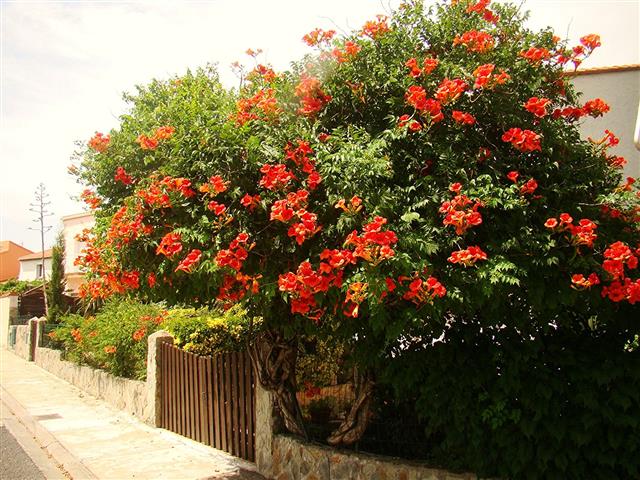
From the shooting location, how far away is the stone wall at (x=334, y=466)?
4.84 meters

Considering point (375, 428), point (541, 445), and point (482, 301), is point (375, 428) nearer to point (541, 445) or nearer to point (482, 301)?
point (541, 445)

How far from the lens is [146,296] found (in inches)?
223

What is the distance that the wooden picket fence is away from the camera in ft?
23.2

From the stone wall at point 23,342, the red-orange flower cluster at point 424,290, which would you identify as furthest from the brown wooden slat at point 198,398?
the stone wall at point 23,342

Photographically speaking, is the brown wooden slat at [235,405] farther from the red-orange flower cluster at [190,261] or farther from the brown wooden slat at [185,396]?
the red-orange flower cluster at [190,261]

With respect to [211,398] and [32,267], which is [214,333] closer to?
[211,398]

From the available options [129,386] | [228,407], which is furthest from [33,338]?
[228,407]

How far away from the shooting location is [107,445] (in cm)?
825

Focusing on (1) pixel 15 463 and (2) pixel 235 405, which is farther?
(1) pixel 15 463

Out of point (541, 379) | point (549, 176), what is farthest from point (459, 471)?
point (549, 176)

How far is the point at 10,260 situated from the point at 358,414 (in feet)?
225

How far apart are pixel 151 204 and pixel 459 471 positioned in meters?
3.57

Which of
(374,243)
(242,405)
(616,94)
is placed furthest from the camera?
(616,94)

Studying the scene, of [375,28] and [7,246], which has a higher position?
[7,246]
